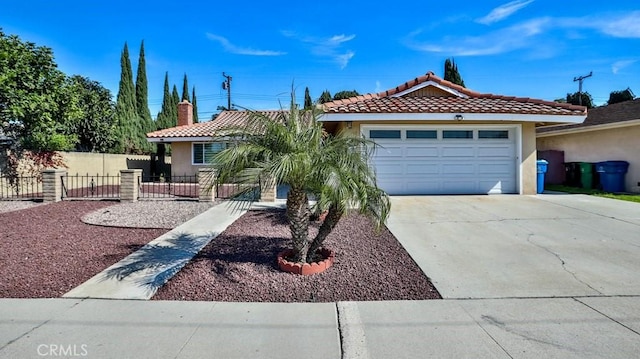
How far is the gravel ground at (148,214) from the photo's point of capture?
822 cm

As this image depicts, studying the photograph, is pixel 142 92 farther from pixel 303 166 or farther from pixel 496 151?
pixel 303 166

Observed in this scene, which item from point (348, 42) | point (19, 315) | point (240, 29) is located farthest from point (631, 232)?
point (240, 29)

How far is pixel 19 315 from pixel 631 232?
9.92 metres

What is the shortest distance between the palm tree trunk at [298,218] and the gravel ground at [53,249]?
291 centimetres

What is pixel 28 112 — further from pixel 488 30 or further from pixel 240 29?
pixel 488 30

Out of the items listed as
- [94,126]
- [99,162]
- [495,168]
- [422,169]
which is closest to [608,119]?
[495,168]

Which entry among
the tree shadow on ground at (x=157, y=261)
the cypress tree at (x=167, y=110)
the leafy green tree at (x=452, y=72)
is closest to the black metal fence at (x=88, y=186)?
the tree shadow on ground at (x=157, y=261)

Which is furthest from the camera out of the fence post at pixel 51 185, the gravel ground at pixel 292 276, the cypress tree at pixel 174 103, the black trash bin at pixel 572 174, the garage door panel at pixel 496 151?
the cypress tree at pixel 174 103

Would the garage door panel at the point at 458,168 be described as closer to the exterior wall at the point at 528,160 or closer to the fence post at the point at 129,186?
the exterior wall at the point at 528,160

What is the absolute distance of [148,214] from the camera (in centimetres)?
921

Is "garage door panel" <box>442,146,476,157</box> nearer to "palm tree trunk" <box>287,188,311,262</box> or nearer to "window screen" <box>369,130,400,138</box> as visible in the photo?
"window screen" <box>369,130,400,138</box>

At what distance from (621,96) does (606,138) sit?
27044 mm

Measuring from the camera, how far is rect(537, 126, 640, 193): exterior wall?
45.9ft

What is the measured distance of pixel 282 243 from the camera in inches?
245
